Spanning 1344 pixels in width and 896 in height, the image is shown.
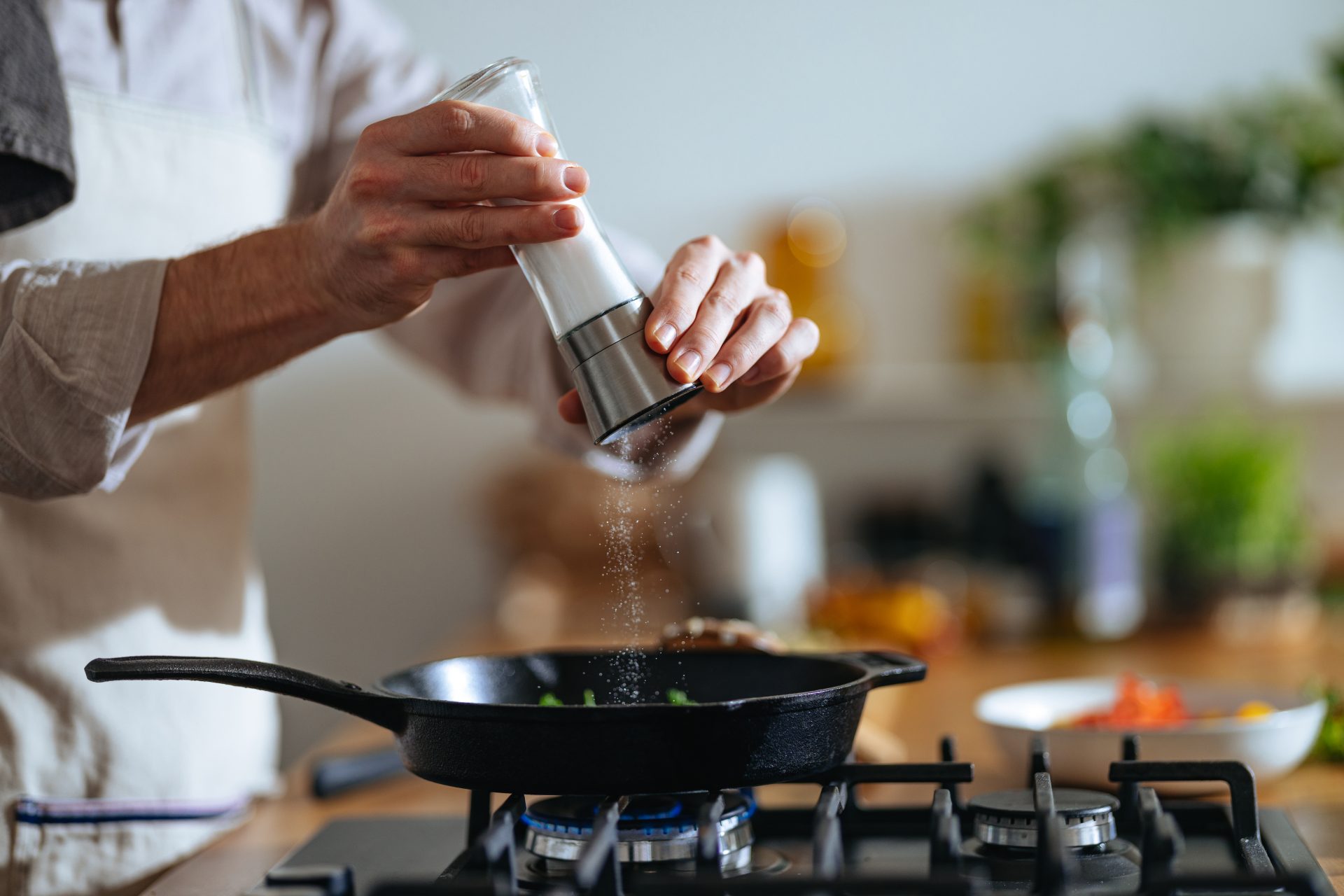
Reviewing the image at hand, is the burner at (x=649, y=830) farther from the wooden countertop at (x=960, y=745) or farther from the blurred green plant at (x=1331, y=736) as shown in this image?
the blurred green plant at (x=1331, y=736)

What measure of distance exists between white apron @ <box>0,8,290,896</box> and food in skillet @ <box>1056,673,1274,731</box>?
0.57m

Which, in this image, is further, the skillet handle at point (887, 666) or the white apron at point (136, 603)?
the white apron at point (136, 603)

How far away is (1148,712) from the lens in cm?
88

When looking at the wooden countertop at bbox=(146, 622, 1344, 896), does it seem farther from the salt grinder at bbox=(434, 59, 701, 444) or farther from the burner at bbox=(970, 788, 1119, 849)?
the salt grinder at bbox=(434, 59, 701, 444)

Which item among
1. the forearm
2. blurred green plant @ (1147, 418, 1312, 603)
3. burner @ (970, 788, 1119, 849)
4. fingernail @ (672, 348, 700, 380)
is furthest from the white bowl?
blurred green plant @ (1147, 418, 1312, 603)

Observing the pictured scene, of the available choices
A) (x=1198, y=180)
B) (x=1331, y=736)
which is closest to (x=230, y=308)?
(x=1331, y=736)

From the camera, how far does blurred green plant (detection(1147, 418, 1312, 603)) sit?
5.54ft

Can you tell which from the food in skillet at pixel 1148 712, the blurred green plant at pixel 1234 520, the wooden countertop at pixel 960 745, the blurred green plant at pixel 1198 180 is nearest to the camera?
the wooden countertop at pixel 960 745

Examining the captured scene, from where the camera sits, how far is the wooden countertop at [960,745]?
75cm

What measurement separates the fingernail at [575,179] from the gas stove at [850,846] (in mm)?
288

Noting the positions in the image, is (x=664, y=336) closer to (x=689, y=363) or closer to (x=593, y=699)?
(x=689, y=363)

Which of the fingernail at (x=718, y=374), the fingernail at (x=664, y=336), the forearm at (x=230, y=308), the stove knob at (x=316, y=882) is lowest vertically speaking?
the stove knob at (x=316, y=882)

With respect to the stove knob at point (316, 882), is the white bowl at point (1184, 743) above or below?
below

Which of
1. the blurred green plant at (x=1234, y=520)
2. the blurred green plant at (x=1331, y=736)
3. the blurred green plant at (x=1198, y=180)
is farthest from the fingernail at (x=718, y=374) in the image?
the blurred green plant at (x=1198, y=180)
